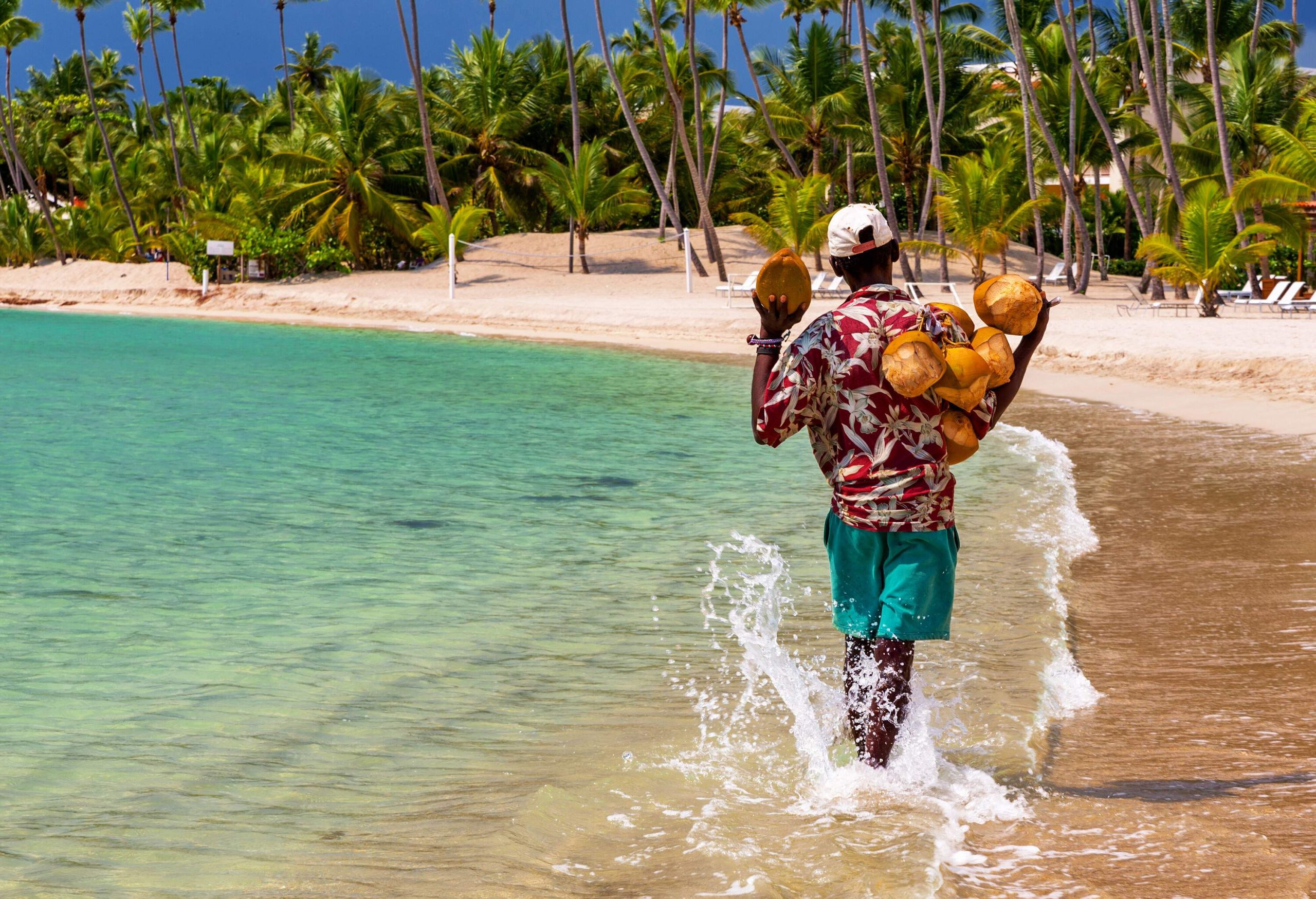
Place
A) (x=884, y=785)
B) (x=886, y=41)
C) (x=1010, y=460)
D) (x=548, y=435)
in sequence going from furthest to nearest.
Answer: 1. (x=886, y=41)
2. (x=548, y=435)
3. (x=1010, y=460)
4. (x=884, y=785)

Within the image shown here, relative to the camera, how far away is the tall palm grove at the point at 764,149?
28812 mm

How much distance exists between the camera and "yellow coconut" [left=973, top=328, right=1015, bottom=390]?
119 inches

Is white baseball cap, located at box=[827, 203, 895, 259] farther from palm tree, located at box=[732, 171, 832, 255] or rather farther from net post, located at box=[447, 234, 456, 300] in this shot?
net post, located at box=[447, 234, 456, 300]

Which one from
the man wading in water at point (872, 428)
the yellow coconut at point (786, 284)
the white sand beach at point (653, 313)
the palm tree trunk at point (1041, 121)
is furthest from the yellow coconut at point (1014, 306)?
the palm tree trunk at point (1041, 121)

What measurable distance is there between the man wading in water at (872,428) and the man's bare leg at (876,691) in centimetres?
11

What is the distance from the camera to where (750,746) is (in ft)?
12.9

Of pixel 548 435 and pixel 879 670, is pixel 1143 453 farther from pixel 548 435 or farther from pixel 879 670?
pixel 879 670

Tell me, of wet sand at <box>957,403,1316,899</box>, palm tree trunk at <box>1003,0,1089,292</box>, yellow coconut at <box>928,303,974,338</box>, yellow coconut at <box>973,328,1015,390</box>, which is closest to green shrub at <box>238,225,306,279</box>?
palm tree trunk at <box>1003,0,1089,292</box>

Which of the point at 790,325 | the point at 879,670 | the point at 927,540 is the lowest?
the point at 879,670

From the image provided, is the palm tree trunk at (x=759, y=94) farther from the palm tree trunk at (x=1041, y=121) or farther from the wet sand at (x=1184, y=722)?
the wet sand at (x=1184, y=722)

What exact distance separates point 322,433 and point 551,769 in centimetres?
899

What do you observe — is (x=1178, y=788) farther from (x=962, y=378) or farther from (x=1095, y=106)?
(x=1095, y=106)

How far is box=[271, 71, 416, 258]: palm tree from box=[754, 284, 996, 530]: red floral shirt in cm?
3519

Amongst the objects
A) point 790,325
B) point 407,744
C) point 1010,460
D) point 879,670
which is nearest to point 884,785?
point 879,670
